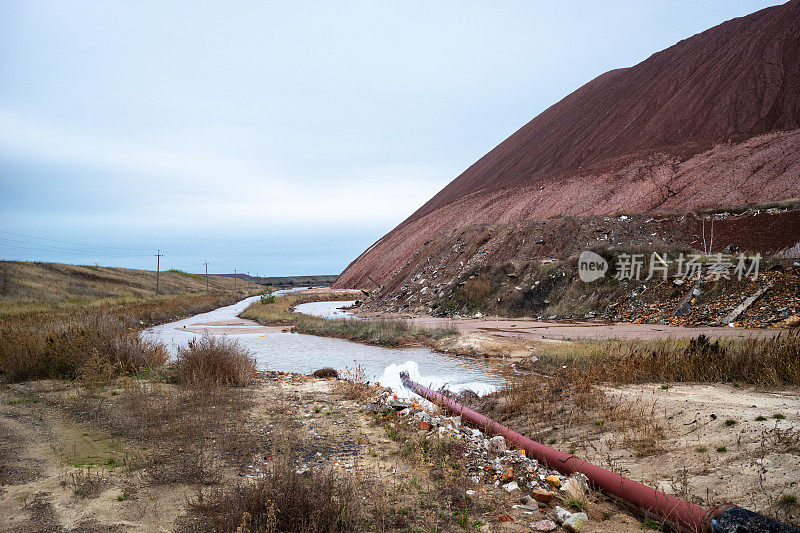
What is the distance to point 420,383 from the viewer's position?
11.1 metres

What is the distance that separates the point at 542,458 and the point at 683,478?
152 cm

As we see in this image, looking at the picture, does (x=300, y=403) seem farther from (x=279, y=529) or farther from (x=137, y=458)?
(x=279, y=529)

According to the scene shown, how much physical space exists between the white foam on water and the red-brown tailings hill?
33.0 metres

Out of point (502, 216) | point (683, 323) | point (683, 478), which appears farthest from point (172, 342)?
point (502, 216)

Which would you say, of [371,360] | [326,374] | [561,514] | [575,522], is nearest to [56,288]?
[371,360]

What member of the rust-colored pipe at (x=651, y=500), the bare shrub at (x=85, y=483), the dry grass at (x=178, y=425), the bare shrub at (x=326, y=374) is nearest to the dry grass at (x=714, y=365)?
the rust-colored pipe at (x=651, y=500)

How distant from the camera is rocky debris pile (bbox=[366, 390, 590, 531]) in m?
4.46

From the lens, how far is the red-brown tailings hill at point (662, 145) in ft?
124

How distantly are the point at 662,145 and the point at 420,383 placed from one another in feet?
149

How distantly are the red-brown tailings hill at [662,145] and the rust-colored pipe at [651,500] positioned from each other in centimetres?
3698

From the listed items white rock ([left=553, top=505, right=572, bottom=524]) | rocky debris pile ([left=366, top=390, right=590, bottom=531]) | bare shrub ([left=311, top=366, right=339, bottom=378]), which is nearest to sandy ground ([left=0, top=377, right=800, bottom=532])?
rocky debris pile ([left=366, top=390, right=590, bottom=531])

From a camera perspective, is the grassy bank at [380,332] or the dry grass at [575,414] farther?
the grassy bank at [380,332]

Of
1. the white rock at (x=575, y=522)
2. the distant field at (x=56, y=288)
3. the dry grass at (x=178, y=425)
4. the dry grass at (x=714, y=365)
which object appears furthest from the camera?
the distant field at (x=56, y=288)

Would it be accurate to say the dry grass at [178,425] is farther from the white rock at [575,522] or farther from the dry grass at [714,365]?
the dry grass at [714,365]
